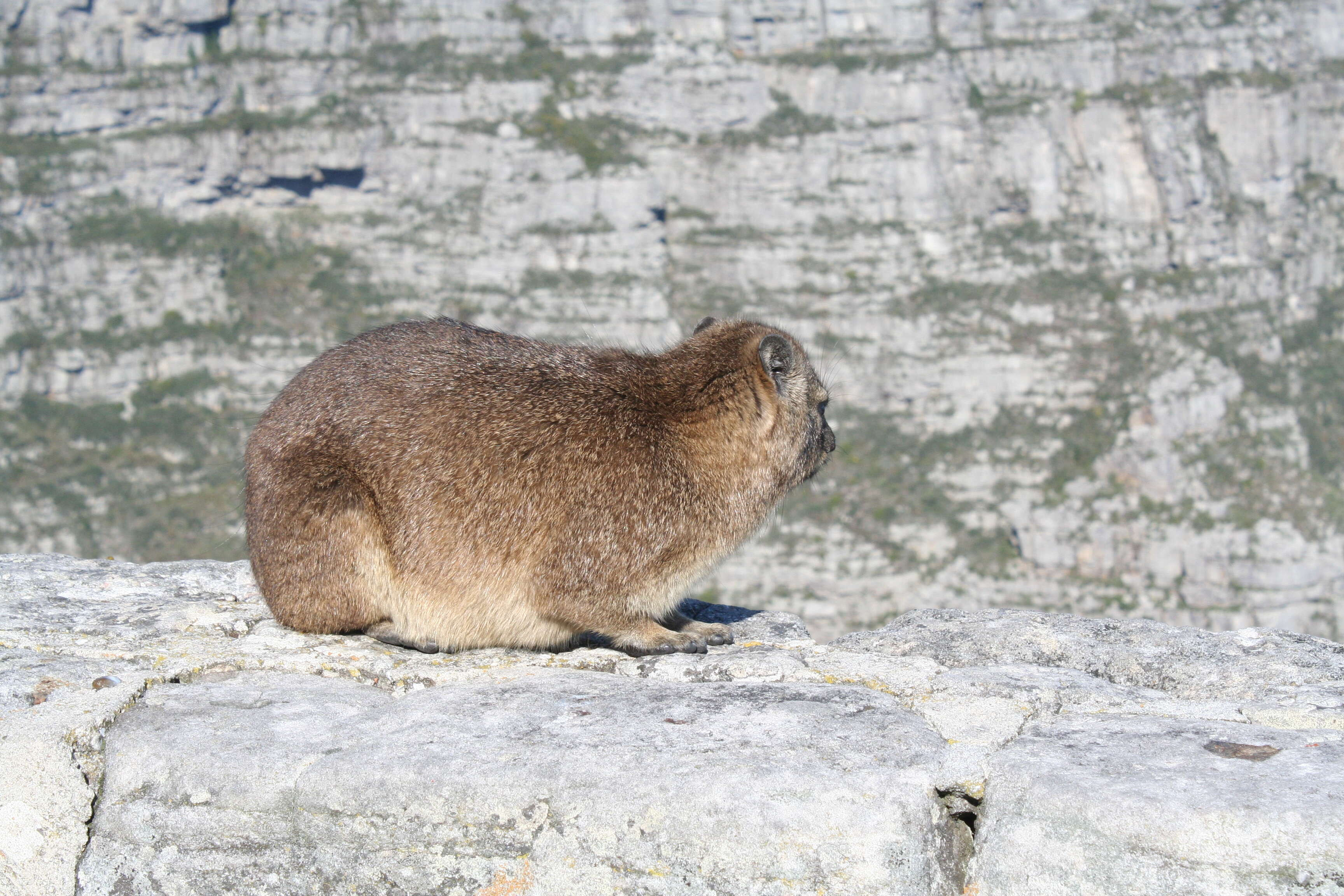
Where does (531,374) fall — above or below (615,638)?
above

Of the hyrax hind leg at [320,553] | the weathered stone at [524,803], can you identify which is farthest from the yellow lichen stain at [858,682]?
the hyrax hind leg at [320,553]

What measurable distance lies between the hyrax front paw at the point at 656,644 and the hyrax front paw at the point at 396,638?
0.93m

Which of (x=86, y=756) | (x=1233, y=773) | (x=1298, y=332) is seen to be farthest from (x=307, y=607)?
(x=1298, y=332)

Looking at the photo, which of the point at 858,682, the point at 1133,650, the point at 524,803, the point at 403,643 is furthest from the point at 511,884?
the point at 1133,650

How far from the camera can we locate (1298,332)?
9331 cm

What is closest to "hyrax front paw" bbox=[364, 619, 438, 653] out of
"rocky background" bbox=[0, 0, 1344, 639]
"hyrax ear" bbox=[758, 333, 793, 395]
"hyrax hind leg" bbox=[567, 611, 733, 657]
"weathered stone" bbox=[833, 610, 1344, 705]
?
"hyrax hind leg" bbox=[567, 611, 733, 657]

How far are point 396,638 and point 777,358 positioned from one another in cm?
246

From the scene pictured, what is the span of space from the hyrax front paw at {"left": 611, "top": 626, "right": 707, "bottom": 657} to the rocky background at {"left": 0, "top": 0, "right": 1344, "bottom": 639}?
2991 inches

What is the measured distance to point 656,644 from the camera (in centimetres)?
557

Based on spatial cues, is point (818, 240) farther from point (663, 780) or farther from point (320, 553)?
point (663, 780)

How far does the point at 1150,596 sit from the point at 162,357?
77.9 meters

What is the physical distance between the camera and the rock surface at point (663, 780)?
359 cm

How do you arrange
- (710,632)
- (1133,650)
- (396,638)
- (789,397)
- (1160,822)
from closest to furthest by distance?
(1160,822) → (1133,650) → (396,638) → (710,632) → (789,397)

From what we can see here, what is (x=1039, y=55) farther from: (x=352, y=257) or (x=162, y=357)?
(x=162, y=357)
